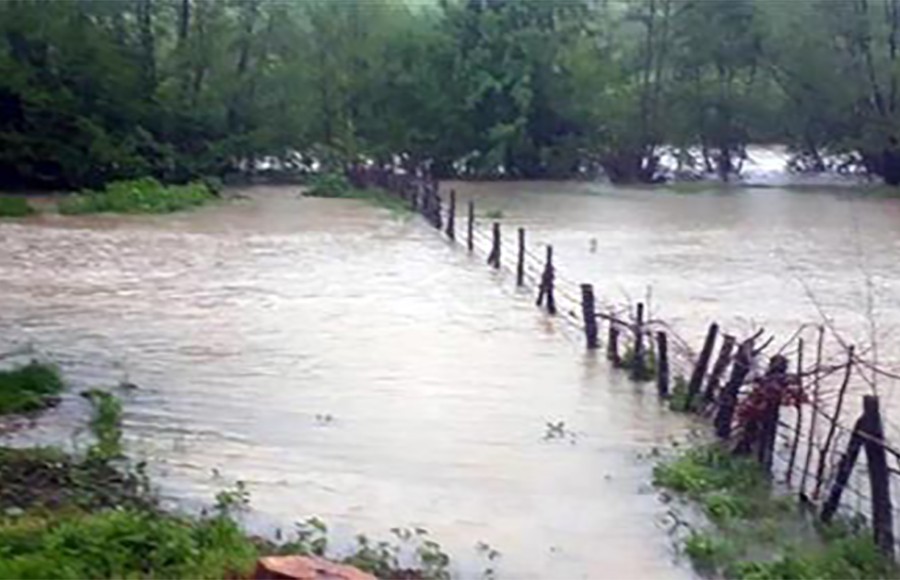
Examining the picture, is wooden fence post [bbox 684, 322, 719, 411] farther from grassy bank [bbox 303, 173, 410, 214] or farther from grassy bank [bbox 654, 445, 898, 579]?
grassy bank [bbox 303, 173, 410, 214]

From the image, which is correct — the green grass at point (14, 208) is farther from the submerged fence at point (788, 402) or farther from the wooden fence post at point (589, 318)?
the wooden fence post at point (589, 318)

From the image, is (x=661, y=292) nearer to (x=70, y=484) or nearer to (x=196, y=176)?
(x=70, y=484)

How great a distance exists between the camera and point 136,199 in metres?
36.1

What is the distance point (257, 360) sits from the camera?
16766 mm

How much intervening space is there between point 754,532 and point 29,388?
6.64m

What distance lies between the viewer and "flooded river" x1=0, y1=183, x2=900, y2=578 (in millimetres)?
10969

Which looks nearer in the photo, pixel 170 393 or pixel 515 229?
pixel 170 393

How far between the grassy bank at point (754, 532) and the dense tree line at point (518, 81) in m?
33.5

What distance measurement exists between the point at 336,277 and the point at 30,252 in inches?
230

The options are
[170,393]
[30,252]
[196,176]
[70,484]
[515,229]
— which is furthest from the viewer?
[196,176]

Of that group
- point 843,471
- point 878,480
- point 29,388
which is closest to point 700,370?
point 843,471

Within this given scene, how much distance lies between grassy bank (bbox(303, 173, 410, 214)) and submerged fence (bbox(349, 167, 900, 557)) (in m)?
18.7

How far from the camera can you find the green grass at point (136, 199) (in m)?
A: 35.5

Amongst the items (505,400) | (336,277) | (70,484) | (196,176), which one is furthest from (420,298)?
(196,176)
